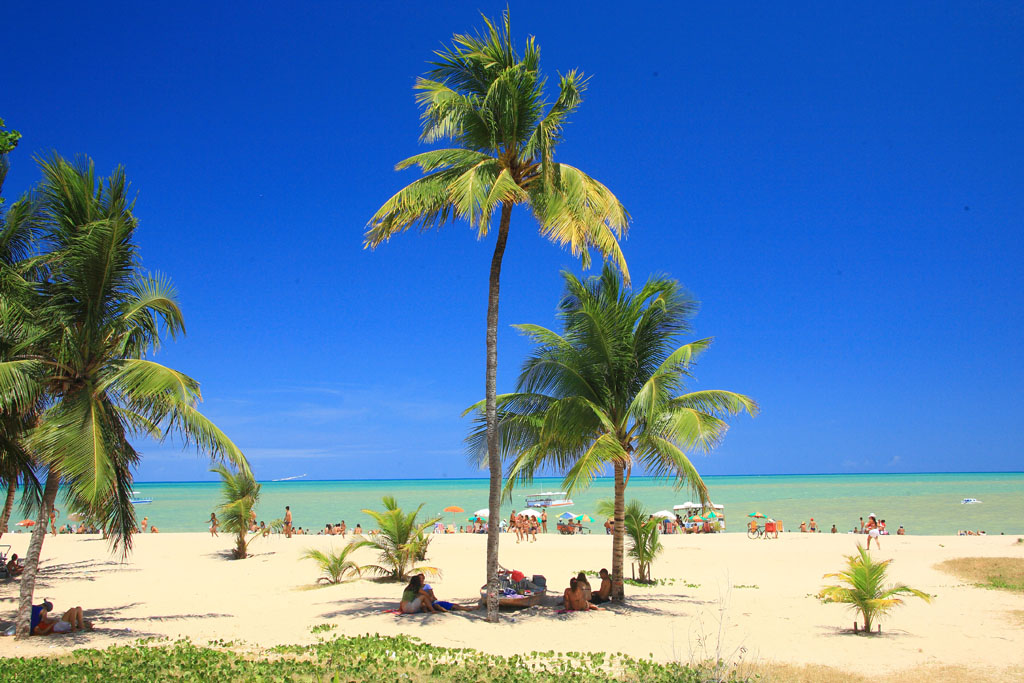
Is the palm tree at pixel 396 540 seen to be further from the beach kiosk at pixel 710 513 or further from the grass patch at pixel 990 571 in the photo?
the beach kiosk at pixel 710 513

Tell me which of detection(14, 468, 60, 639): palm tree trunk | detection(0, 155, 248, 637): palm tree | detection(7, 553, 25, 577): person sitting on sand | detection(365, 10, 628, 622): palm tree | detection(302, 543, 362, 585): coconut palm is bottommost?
detection(7, 553, 25, 577): person sitting on sand

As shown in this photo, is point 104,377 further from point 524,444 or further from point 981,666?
point 981,666

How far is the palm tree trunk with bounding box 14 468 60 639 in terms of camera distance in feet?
30.0

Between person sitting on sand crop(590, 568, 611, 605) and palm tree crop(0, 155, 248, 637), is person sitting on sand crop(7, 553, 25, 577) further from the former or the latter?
person sitting on sand crop(590, 568, 611, 605)

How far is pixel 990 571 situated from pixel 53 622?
21.5m

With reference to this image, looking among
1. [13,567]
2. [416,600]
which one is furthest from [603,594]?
[13,567]

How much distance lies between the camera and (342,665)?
7262mm

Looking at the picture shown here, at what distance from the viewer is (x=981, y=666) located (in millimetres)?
8234

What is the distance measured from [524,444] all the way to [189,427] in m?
5.62

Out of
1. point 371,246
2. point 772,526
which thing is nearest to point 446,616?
point 371,246

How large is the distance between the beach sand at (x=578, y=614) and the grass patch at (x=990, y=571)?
0.57 metres

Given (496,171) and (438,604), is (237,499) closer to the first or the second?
(438,604)

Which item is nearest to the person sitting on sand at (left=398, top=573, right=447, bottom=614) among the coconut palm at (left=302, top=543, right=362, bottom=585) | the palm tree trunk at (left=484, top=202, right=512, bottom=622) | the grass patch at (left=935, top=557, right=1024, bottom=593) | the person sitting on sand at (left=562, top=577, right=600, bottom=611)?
the palm tree trunk at (left=484, top=202, right=512, bottom=622)

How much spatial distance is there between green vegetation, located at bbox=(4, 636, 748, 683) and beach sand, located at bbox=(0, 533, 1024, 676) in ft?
2.69
